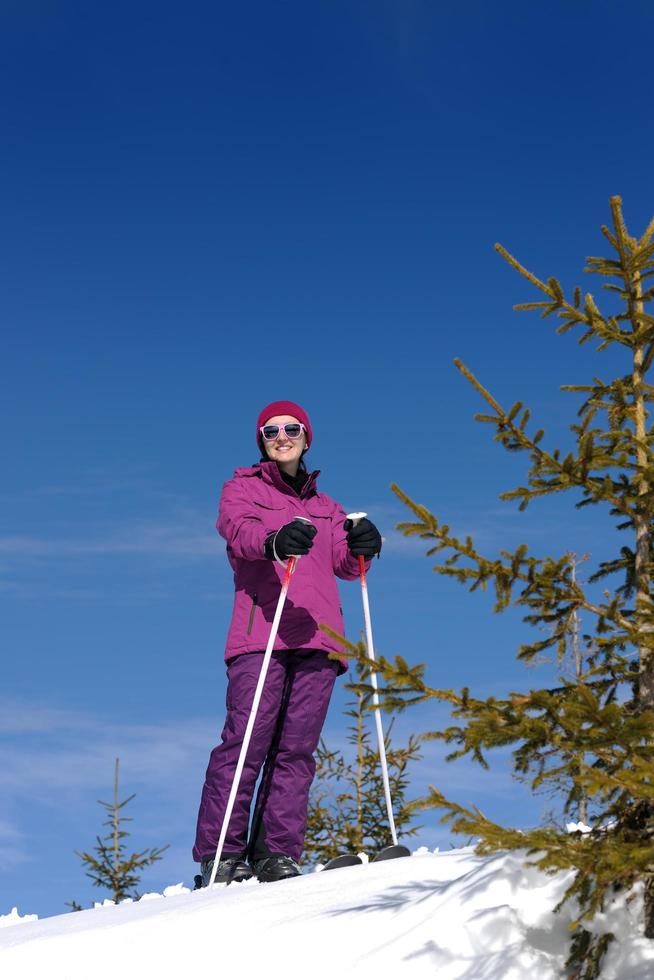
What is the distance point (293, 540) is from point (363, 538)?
3.77 feet

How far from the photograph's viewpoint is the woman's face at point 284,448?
7645 mm

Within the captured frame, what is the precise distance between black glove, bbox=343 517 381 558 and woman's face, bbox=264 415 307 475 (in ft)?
2.29

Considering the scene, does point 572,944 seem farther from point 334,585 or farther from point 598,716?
point 334,585

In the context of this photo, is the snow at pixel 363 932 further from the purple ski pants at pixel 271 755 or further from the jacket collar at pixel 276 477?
the jacket collar at pixel 276 477

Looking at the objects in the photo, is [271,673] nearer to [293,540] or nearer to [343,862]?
[293,540]

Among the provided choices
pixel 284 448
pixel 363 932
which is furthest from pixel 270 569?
pixel 363 932

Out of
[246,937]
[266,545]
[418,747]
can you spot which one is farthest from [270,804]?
[418,747]

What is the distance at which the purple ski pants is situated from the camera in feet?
22.4

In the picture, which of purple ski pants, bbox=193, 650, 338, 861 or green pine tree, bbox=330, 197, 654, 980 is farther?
purple ski pants, bbox=193, 650, 338, 861

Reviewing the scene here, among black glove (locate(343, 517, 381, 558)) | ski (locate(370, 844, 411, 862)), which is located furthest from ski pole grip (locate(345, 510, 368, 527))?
ski (locate(370, 844, 411, 862))

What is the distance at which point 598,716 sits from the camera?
11.0 feet

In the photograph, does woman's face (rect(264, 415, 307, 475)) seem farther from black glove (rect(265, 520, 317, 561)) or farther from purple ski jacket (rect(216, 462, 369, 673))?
black glove (rect(265, 520, 317, 561))

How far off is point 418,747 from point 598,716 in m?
8.20

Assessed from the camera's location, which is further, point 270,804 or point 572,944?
point 270,804
